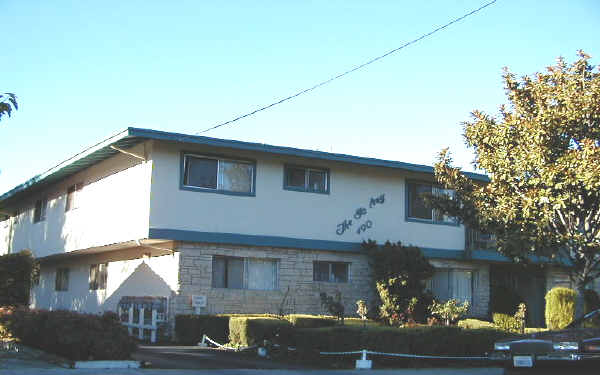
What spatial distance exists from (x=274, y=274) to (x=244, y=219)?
1930 mm

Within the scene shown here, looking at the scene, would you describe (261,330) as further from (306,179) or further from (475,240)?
(475,240)

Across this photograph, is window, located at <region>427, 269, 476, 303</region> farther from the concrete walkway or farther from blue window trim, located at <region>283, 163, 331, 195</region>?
the concrete walkway

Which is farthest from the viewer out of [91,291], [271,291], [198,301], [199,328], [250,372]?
[91,291]

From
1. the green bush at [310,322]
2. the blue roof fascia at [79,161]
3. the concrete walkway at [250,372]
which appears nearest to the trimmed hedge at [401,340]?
the concrete walkway at [250,372]

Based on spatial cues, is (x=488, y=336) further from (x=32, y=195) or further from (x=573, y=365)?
(x=32, y=195)

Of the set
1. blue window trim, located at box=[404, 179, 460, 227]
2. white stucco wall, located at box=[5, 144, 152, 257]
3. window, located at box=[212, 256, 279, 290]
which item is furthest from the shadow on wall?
blue window trim, located at box=[404, 179, 460, 227]

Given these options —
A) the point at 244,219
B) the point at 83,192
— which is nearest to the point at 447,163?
the point at 244,219

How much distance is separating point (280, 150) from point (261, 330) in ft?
20.4

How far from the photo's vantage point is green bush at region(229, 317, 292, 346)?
17516 millimetres

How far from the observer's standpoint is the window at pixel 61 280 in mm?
30109

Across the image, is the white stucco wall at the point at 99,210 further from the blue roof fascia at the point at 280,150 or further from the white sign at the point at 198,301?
the white sign at the point at 198,301

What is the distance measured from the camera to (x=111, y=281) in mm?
25656

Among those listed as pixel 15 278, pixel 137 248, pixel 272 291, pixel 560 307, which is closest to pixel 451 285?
pixel 560 307

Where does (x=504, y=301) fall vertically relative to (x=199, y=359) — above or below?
above
